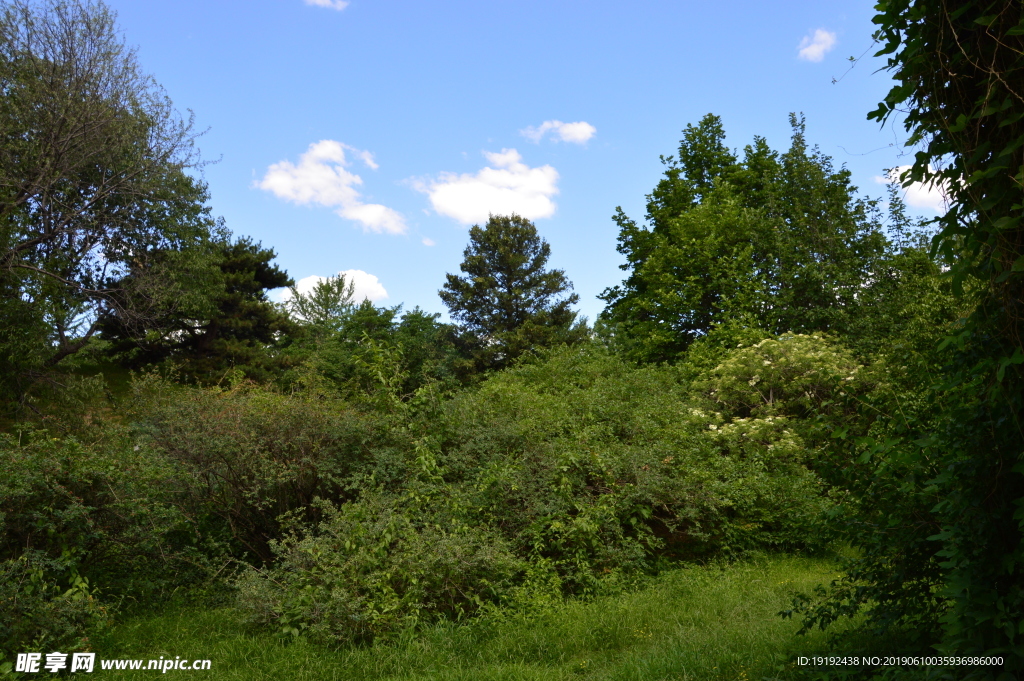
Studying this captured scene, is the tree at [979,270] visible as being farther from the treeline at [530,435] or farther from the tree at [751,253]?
the tree at [751,253]

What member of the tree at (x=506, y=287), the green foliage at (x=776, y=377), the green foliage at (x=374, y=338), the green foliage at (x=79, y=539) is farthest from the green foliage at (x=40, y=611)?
the tree at (x=506, y=287)

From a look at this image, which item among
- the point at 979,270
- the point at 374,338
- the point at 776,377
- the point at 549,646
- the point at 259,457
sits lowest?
the point at 549,646

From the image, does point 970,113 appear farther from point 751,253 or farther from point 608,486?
point 751,253

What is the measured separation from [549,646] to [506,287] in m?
35.5

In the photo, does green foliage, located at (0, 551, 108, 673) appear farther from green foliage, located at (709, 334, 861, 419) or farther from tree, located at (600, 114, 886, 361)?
tree, located at (600, 114, 886, 361)

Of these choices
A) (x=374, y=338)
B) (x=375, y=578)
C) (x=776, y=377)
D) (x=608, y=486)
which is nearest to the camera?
(x=375, y=578)

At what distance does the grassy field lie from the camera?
4.71 metres

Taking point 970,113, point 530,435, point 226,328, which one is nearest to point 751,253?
point 530,435

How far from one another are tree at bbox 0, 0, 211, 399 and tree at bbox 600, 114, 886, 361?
1428 centimetres

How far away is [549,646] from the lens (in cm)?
532

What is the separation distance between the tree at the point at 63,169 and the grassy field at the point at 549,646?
10.9 metres

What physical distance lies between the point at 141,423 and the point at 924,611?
8.48m

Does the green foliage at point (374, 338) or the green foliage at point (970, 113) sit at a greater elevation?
the green foliage at point (374, 338)

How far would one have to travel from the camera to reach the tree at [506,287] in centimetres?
3922
